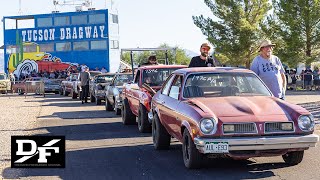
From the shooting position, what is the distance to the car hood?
7.95 m

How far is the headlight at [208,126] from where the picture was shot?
7715 millimetres

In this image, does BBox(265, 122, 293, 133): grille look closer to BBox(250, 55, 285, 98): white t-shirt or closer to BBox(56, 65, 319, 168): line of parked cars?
BBox(56, 65, 319, 168): line of parked cars

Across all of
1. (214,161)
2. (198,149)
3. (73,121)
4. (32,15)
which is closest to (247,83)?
(214,161)

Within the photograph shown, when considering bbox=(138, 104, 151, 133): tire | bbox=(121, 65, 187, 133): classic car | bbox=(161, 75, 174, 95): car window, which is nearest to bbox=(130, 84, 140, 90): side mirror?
bbox=(121, 65, 187, 133): classic car

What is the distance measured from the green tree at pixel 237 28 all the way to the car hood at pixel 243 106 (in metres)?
37.1

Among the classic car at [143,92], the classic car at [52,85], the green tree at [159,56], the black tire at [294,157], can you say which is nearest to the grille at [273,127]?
the black tire at [294,157]

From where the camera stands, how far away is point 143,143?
11.4 m

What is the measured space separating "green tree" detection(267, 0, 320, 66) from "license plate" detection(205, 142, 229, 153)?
3303cm

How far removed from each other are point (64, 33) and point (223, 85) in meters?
54.8

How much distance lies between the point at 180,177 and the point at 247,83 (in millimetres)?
2366

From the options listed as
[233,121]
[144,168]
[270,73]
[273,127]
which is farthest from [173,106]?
[270,73]

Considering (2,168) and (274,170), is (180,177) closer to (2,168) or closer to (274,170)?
(274,170)

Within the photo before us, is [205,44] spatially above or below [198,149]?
above

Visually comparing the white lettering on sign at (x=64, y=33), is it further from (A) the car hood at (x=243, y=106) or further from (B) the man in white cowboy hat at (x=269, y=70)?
(A) the car hood at (x=243, y=106)
